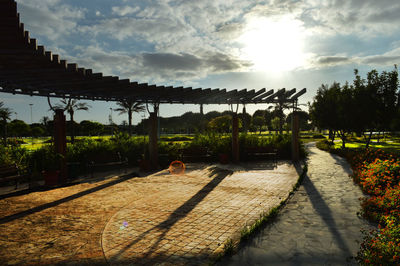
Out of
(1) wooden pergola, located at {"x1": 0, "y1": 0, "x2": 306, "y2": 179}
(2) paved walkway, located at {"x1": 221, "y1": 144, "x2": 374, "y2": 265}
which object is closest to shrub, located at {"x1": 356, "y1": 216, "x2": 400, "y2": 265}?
(2) paved walkway, located at {"x1": 221, "y1": 144, "x2": 374, "y2": 265}

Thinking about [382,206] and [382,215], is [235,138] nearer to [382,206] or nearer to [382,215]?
[382,206]

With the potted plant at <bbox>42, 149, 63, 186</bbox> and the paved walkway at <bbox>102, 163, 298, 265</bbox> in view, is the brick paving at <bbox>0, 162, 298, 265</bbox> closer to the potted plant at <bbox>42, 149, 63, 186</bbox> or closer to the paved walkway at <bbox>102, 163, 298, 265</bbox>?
the paved walkway at <bbox>102, 163, 298, 265</bbox>

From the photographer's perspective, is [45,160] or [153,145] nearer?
[45,160]

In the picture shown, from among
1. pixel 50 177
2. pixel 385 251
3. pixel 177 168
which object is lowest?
pixel 177 168

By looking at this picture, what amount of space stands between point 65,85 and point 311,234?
826 cm

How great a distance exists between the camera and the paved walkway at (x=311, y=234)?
12.0ft

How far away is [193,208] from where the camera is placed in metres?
6.03

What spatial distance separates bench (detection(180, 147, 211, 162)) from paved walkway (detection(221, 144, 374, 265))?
6751mm

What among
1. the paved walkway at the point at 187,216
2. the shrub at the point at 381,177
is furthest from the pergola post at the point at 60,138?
the shrub at the point at 381,177

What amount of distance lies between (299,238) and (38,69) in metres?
6.95

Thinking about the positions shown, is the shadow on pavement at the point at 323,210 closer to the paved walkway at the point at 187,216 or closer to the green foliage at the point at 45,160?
the paved walkway at the point at 187,216

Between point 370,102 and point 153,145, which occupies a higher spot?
point 370,102

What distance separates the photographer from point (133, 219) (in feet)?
17.6

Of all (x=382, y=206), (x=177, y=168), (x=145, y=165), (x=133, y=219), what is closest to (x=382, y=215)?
(x=382, y=206)
